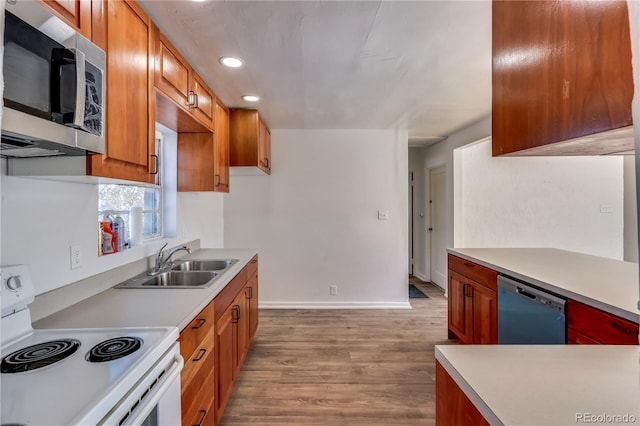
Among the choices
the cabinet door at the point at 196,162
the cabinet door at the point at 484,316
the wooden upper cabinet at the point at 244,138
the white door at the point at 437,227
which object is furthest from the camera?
the white door at the point at 437,227

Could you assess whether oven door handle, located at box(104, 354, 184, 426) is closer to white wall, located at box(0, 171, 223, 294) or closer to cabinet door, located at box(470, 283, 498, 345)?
white wall, located at box(0, 171, 223, 294)

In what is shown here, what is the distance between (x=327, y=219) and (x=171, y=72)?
2.52m

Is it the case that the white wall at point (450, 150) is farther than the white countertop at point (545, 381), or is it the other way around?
the white wall at point (450, 150)

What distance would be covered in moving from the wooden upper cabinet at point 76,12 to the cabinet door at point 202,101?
0.96 meters

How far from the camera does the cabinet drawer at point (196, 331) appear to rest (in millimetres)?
1280

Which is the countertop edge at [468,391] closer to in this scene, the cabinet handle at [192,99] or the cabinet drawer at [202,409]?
the cabinet drawer at [202,409]

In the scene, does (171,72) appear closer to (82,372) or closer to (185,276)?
(185,276)

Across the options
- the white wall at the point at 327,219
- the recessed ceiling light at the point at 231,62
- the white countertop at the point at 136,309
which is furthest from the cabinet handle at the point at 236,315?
the white wall at the point at 327,219

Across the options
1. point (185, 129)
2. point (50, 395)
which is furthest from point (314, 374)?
point (185, 129)

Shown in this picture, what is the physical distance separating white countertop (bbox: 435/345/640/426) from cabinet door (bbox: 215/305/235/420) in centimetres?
128

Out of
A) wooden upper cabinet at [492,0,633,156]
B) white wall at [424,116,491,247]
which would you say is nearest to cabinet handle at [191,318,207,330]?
wooden upper cabinet at [492,0,633,156]

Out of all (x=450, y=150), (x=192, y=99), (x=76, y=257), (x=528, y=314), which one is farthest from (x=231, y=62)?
(x=450, y=150)

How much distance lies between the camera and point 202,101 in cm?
231

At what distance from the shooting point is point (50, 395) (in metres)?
0.79
